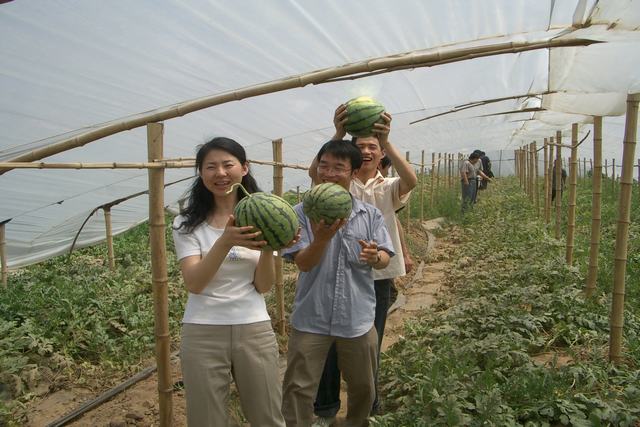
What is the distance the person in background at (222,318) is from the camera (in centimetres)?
255

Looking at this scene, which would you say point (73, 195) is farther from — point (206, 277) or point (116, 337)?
point (206, 277)

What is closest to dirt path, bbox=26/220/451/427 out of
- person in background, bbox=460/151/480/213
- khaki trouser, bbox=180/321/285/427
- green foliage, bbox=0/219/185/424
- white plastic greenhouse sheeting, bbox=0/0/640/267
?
green foliage, bbox=0/219/185/424

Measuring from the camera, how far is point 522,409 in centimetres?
331

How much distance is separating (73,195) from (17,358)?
155 centimetres

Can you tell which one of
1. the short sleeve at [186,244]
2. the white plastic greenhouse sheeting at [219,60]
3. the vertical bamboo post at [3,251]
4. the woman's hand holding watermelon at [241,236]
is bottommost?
the vertical bamboo post at [3,251]

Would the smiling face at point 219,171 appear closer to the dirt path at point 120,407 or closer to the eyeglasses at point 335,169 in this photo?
the eyeglasses at point 335,169

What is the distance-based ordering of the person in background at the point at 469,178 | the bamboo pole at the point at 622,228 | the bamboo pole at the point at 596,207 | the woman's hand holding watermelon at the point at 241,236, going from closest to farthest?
the woman's hand holding watermelon at the point at 241,236
the bamboo pole at the point at 622,228
the bamboo pole at the point at 596,207
the person in background at the point at 469,178

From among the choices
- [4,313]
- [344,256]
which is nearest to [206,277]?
[344,256]

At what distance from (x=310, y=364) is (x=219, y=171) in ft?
4.35

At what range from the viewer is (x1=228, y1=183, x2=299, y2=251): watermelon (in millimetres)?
2367

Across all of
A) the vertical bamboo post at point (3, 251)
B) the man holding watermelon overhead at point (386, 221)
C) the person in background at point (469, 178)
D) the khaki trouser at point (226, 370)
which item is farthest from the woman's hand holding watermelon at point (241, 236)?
the person in background at point (469, 178)

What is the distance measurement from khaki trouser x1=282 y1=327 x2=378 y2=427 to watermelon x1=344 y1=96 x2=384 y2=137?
1255 millimetres

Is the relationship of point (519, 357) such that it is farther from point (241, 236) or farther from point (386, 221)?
point (241, 236)

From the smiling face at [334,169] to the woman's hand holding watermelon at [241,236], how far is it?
0.90 metres
